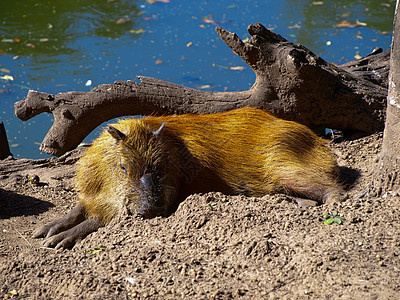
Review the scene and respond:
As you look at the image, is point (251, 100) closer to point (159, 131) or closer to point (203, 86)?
point (159, 131)

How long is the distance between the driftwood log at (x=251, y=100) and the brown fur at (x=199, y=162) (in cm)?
32

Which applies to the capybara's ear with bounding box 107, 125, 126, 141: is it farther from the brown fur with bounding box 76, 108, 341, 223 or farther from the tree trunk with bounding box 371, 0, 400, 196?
the tree trunk with bounding box 371, 0, 400, 196

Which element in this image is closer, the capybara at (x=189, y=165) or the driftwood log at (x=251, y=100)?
the capybara at (x=189, y=165)

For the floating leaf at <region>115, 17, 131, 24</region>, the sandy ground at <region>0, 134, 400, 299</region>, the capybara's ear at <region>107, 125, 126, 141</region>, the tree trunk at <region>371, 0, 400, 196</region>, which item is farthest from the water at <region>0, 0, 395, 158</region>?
the tree trunk at <region>371, 0, 400, 196</region>

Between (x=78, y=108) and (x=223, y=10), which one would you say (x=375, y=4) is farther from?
(x=78, y=108)

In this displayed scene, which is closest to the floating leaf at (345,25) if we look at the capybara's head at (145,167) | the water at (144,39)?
the water at (144,39)

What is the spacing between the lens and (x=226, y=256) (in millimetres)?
2980

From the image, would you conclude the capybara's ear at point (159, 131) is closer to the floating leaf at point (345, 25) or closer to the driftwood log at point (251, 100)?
the driftwood log at point (251, 100)

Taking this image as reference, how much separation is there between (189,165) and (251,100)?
112 centimetres

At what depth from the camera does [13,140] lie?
21.7ft

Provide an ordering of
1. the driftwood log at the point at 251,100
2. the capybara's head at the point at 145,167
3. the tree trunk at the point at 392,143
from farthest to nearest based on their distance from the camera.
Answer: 1. the driftwood log at the point at 251,100
2. the capybara's head at the point at 145,167
3. the tree trunk at the point at 392,143

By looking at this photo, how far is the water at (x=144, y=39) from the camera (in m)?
7.47

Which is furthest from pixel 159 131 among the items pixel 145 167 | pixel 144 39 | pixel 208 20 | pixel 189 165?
pixel 208 20

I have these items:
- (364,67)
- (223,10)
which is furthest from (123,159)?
(223,10)
